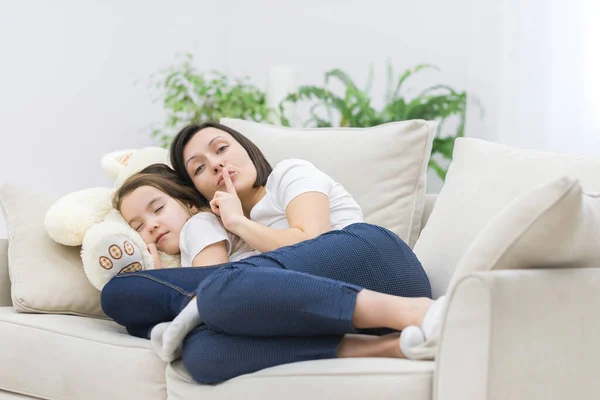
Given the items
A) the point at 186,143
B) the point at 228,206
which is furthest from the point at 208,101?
the point at 228,206

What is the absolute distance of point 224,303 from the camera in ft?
4.00

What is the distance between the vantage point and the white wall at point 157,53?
3014mm

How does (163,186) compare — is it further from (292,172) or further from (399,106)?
(399,106)

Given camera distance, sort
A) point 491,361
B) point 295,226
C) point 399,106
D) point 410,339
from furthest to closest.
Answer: point 399,106 < point 295,226 < point 410,339 < point 491,361

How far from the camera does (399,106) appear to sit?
10.2ft

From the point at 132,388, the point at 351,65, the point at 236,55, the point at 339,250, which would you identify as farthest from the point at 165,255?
the point at 236,55

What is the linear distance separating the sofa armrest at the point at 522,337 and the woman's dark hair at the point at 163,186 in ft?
3.25

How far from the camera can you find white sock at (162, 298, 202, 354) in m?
1.30

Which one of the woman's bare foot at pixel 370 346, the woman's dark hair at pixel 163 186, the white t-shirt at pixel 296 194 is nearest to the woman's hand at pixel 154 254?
the woman's dark hair at pixel 163 186

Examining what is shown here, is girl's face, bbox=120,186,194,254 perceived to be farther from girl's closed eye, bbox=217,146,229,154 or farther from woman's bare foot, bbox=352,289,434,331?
woman's bare foot, bbox=352,289,434,331

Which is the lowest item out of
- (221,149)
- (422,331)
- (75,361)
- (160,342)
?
(75,361)

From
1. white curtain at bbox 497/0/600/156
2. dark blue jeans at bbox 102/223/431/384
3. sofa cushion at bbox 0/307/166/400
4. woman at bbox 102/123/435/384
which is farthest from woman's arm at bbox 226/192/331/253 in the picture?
white curtain at bbox 497/0/600/156

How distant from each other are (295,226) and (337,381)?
56cm

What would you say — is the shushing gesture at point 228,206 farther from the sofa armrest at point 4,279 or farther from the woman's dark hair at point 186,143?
the sofa armrest at point 4,279
